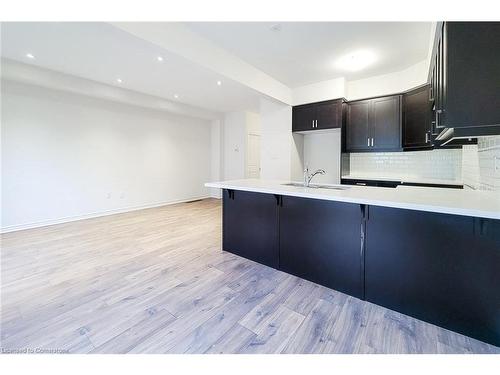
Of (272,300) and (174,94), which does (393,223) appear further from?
(174,94)

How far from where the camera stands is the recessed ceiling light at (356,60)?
346 centimetres

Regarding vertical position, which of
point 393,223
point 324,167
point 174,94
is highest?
point 174,94

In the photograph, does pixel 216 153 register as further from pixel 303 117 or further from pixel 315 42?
pixel 315 42

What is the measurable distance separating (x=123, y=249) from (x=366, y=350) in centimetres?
307

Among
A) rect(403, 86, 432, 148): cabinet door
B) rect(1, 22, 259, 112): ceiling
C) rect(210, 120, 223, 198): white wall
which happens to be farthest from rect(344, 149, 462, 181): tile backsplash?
rect(210, 120, 223, 198): white wall

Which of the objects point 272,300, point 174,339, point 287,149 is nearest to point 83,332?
point 174,339

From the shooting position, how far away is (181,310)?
6.16ft

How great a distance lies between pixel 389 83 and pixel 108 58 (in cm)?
468

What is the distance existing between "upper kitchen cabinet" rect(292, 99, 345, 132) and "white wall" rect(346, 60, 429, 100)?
0.44 metres

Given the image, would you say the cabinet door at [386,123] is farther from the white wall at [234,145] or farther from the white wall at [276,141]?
the white wall at [234,145]

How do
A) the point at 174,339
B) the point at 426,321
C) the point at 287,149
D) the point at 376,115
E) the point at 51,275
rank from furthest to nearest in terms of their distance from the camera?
the point at 287,149
the point at 376,115
the point at 51,275
the point at 426,321
the point at 174,339

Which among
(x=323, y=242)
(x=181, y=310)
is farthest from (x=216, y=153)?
(x=181, y=310)

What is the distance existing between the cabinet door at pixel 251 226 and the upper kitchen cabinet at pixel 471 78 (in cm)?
164

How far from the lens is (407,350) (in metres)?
1.45
